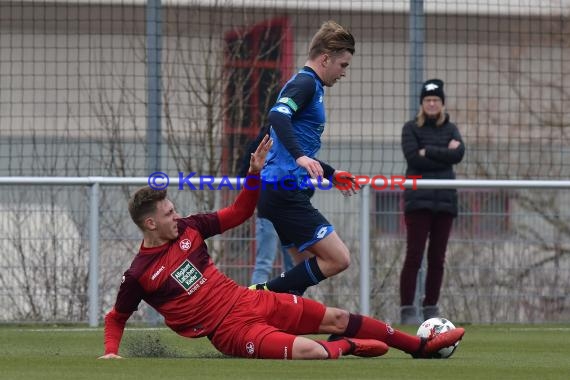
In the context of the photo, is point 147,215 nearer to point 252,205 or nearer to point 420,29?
point 252,205

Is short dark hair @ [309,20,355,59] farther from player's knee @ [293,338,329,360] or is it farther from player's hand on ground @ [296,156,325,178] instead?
player's knee @ [293,338,329,360]

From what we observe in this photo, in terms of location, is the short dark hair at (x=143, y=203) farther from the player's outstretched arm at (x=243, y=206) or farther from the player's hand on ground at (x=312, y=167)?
the player's hand on ground at (x=312, y=167)

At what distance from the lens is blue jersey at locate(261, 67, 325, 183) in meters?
7.94

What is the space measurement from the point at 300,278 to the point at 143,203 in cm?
121

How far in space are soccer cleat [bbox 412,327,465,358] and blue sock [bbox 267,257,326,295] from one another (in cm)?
85

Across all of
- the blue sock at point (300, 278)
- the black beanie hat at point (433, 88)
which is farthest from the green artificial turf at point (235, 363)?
the black beanie hat at point (433, 88)

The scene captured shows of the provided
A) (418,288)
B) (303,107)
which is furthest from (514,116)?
(303,107)

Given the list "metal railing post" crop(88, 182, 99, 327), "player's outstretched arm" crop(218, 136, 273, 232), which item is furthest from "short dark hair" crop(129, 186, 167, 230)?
"metal railing post" crop(88, 182, 99, 327)

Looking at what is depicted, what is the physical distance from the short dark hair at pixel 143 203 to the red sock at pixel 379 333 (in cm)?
118

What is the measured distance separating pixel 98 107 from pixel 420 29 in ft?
10.6

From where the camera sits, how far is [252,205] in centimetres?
762

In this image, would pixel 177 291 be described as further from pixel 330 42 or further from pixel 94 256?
pixel 94 256

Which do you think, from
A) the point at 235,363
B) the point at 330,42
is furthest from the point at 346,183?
the point at 235,363

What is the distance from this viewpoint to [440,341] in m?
7.41
